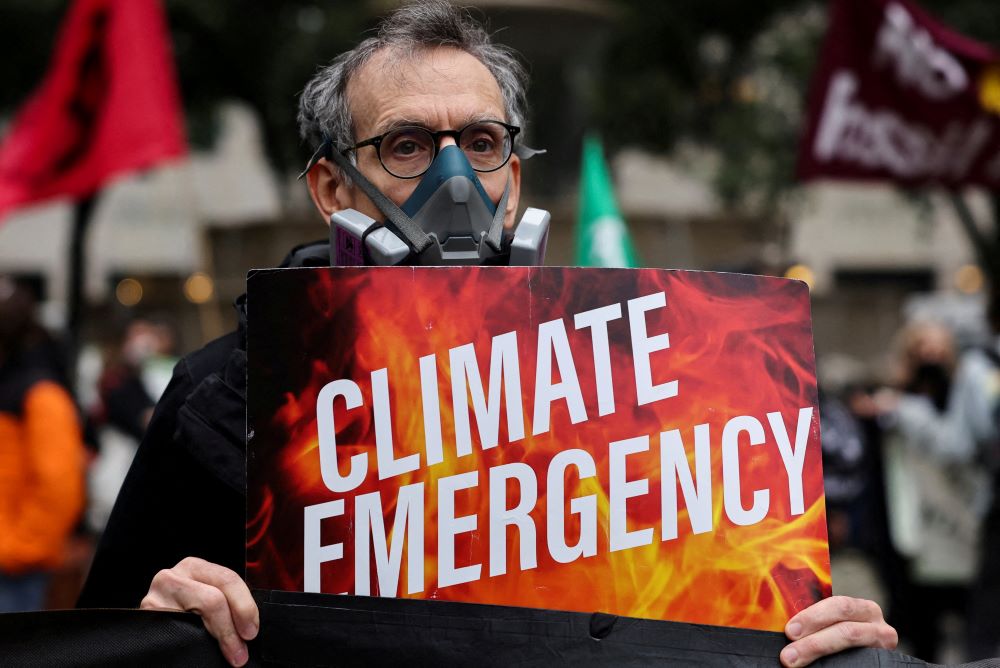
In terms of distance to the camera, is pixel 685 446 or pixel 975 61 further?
pixel 975 61

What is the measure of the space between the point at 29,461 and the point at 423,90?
3.51 metres

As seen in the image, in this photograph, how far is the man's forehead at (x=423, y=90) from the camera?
7.05 feet

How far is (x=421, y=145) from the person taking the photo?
2.16m

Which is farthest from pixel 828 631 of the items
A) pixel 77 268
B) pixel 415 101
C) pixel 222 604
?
pixel 77 268

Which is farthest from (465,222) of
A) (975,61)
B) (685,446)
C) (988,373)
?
(975,61)

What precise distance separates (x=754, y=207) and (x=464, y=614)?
17520 mm

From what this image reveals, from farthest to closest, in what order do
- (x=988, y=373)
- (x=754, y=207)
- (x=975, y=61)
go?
(x=754, y=207) < (x=975, y=61) < (x=988, y=373)

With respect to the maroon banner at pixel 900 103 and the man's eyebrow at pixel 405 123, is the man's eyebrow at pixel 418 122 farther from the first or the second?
the maroon banner at pixel 900 103

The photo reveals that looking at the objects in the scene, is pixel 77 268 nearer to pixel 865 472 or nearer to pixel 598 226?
pixel 598 226

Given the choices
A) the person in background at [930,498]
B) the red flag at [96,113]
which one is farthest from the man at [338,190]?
the red flag at [96,113]

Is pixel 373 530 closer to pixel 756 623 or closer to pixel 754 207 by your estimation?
pixel 756 623

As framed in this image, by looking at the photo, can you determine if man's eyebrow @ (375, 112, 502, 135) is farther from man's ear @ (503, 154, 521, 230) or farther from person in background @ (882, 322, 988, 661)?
person in background @ (882, 322, 988, 661)

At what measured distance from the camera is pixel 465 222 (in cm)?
207

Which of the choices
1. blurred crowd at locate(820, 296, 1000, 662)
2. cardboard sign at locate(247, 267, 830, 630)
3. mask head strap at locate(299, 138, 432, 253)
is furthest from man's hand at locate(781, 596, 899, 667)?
blurred crowd at locate(820, 296, 1000, 662)
